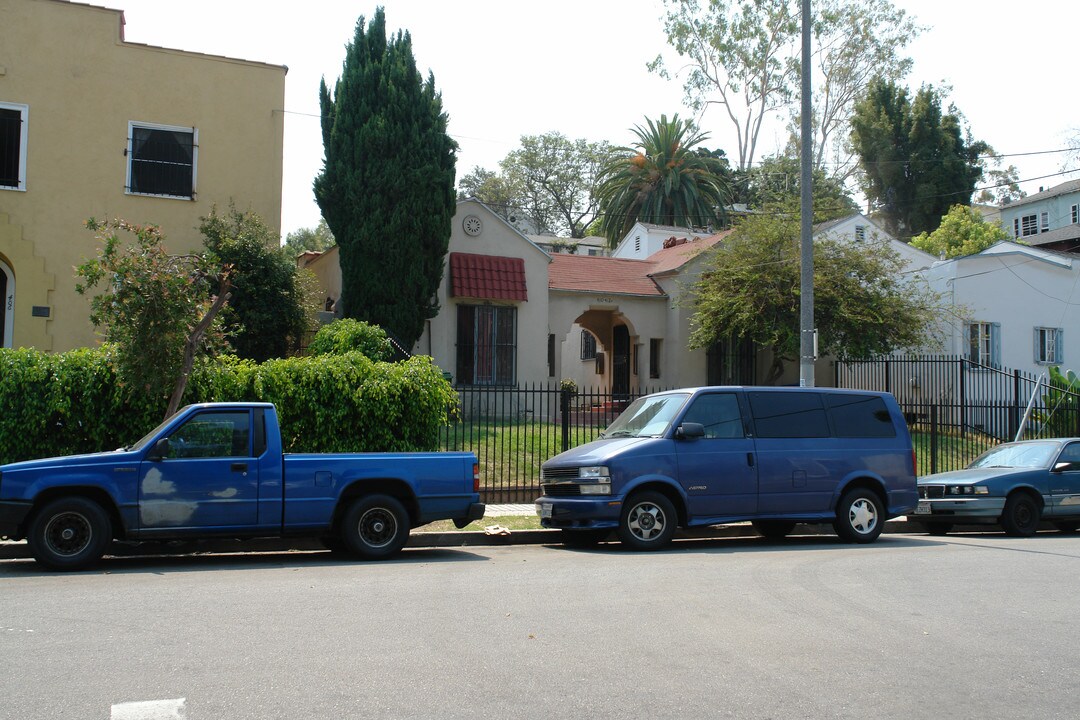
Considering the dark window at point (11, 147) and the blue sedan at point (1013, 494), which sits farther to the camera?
the dark window at point (11, 147)

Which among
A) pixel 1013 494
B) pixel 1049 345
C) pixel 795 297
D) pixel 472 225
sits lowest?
pixel 1013 494

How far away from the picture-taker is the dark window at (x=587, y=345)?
3631cm

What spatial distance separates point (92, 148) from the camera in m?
18.6

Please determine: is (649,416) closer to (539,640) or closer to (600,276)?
(539,640)

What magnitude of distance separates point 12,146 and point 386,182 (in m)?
7.19

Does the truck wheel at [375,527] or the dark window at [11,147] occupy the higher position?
the dark window at [11,147]

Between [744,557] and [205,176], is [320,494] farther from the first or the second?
[205,176]

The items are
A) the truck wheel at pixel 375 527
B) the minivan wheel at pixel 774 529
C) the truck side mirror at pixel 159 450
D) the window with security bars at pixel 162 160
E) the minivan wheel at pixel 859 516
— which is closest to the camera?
the truck side mirror at pixel 159 450

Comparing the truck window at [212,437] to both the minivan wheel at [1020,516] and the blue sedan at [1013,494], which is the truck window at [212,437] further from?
the minivan wheel at [1020,516]

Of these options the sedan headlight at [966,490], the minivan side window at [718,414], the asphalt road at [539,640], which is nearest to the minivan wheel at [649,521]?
the minivan side window at [718,414]

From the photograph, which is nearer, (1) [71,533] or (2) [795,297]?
(1) [71,533]

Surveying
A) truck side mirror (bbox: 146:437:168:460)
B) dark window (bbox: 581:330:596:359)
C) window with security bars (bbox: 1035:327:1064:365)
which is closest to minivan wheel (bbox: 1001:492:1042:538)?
truck side mirror (bbox: 146:437:168:460)

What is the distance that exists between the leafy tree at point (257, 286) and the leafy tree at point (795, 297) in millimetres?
11090

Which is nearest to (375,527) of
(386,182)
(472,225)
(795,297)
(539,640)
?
(539,640)
